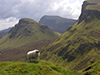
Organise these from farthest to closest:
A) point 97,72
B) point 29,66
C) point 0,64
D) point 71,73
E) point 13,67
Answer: point 97,72 < point 71,73 < point 0,64 < point 29,66 < point 13,67

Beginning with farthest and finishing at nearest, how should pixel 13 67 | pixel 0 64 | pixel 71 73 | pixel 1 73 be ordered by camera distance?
pixel 71 73, pixel 0 64, pixel 13 67, pixel 1 73

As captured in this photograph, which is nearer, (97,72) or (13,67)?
(13,67)

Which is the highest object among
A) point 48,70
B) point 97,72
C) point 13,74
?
point 13,74

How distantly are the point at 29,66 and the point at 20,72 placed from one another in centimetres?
470

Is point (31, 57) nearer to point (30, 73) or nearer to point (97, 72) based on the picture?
point (30, 73)

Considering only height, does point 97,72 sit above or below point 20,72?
below

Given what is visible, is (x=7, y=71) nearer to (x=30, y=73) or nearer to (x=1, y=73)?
(x=1, y=73)

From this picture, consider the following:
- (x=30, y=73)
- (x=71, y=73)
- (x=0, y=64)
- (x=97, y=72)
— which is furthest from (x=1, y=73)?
(x=97, y=72)

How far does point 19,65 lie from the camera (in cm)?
3606

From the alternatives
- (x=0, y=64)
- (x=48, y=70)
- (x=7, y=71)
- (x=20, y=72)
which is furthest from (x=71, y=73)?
(x=0, y=64)

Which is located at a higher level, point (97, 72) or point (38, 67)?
point (38, 67)

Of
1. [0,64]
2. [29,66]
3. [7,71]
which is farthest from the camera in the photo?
[0,64]

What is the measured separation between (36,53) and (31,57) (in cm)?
300

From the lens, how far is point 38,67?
122 ft
